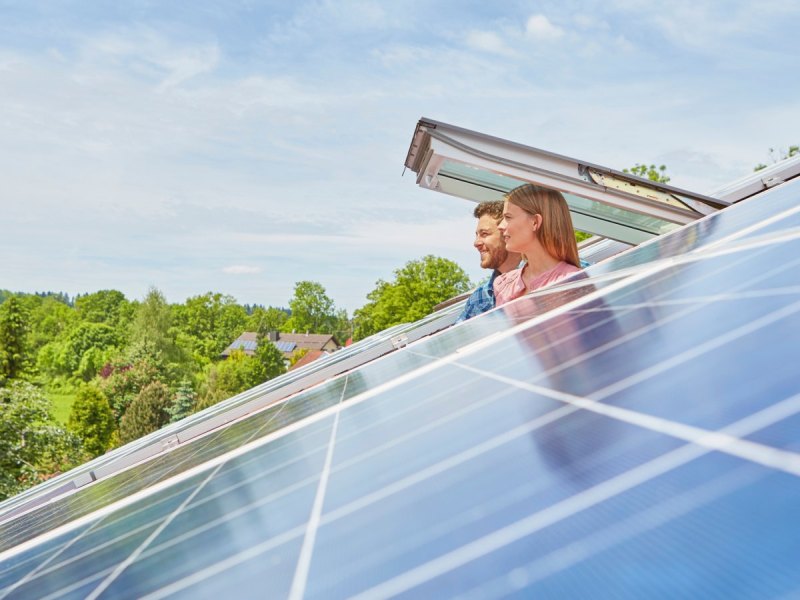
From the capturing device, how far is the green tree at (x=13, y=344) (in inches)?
2306

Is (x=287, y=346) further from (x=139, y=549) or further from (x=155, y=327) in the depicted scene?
(x=139, y=549)

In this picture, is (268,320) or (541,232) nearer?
(541,232)

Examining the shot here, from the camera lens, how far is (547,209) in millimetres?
6961

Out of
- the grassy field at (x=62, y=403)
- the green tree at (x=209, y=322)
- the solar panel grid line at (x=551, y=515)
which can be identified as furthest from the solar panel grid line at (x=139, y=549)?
the green tree at (x=209, y=322)

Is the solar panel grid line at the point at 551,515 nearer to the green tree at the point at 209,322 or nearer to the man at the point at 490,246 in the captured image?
the man at the point at 490,246

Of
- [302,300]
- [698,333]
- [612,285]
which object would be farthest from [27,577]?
[302,300]

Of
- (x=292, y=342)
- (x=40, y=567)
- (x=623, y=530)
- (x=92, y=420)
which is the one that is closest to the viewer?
(x=623, y=530)

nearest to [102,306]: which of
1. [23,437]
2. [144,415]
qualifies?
[144,415]

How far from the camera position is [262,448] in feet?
13.0

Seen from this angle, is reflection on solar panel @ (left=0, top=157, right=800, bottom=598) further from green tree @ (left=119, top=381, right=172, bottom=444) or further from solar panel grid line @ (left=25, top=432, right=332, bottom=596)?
green tree @ (left=119, top=381, right=172, bottom=444)

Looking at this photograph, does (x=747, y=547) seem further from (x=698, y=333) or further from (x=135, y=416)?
(x=135, y=416)

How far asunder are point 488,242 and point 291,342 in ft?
464

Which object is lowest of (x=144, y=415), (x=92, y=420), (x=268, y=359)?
(x=144, y=415)

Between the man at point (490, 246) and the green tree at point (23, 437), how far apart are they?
26.5 meters
